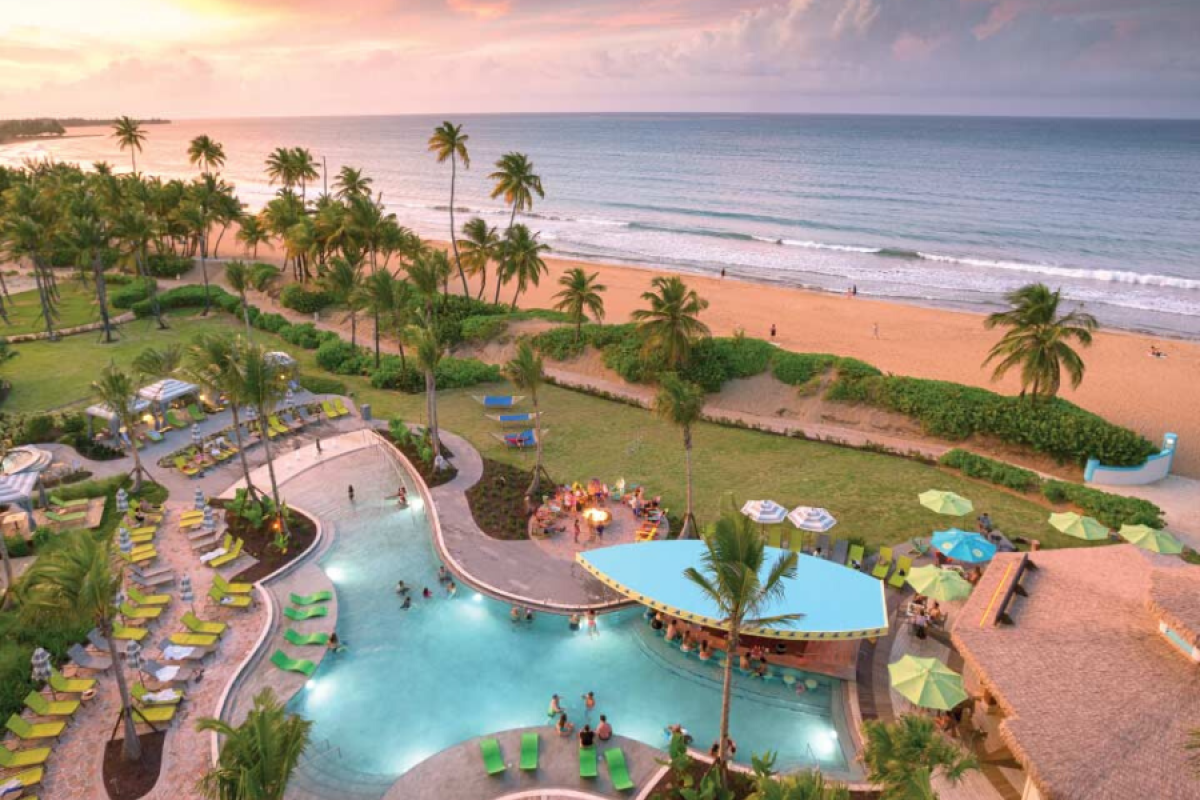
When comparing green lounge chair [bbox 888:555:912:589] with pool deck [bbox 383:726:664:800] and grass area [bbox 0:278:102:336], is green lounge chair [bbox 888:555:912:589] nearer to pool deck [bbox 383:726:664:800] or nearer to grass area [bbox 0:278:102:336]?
pool deck [bbox 383:726:664:800]

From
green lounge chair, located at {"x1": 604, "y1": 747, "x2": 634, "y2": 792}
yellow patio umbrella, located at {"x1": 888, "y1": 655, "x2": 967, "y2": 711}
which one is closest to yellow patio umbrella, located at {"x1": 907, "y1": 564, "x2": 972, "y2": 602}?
yellow patio umbrella, located at {"x1": 888, "y1": 655, "x2": 967, "y2": 711}

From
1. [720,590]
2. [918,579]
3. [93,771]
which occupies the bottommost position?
[93,771]

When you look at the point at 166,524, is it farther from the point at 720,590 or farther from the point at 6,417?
the point at 720,590

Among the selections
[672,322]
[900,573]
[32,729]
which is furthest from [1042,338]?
[32,729]

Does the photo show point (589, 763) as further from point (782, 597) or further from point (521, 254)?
point (521, 254)

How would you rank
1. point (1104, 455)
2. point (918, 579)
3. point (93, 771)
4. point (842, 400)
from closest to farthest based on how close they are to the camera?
point (93, 771) < point (918, 579) < point (1104, 455) < point (842, 400)

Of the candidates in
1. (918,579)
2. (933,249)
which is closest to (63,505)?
(918,579)

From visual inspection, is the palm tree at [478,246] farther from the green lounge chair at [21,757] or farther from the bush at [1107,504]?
the green lounge chair at [21,757]
